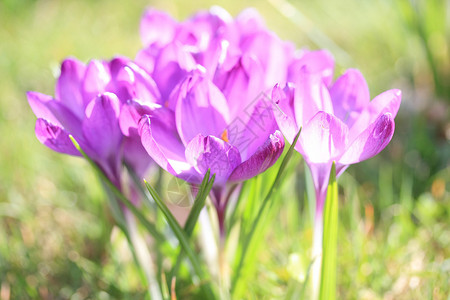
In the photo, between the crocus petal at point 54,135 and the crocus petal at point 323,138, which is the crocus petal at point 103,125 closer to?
the crocus petal at point 54,135

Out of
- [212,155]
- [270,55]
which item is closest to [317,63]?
[270,55]

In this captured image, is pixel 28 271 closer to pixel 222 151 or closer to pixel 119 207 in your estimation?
pixel 119 207

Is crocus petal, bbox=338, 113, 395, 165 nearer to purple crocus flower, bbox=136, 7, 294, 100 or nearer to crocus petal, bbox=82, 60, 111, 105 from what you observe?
purple crocus flower, bbox=136, 7, 294, 100

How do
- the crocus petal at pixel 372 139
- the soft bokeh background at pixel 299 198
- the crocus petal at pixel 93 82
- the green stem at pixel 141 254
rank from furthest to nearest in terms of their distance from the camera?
the soft bokeh background at pixel 299 198
the green stem at pixel 141 254
the crocus petal at pixel 93 82
the crocus petal at pixel 372 139

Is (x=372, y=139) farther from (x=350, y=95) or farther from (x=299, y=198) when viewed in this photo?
(x=299, y=198)

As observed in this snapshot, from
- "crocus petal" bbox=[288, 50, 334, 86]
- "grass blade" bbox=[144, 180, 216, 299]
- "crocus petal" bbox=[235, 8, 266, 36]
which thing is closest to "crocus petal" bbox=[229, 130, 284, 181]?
"grass blade" bbox=[144, 180, 216, 299]

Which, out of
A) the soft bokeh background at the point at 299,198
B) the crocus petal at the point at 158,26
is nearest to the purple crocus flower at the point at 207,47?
the crocus petal at the point at 158,26
